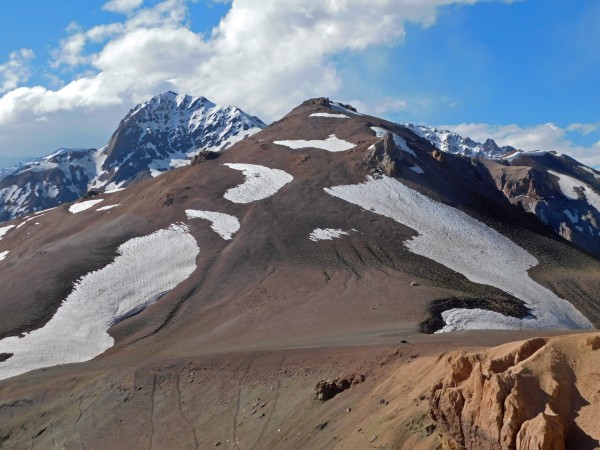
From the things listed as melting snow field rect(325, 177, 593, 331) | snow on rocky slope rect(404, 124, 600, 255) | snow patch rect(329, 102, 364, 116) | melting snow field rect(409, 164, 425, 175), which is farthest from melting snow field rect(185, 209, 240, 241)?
snow on rocky slope rect(404, 124, 600, 255)

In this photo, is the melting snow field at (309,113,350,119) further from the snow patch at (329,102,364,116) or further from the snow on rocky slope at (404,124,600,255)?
the snow on rocky slope at (404,124,600,255)

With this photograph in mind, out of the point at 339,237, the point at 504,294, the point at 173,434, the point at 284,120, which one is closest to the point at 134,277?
the point at 339,237

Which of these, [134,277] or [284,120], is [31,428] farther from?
[284,120]

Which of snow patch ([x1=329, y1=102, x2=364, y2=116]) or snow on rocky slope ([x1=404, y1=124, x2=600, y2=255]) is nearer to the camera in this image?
snow patch ([x1=329, y1=102, x2=364, y2=116])

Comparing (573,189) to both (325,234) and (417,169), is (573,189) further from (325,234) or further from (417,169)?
(325,234)

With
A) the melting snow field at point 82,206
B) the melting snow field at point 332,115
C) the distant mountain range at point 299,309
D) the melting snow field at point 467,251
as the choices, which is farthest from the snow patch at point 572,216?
the melting snow field at point 82,206

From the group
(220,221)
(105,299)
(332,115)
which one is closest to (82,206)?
(220,221)

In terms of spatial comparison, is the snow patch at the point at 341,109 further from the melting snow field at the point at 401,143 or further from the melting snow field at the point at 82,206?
the melting snow field at the point at 82,206
